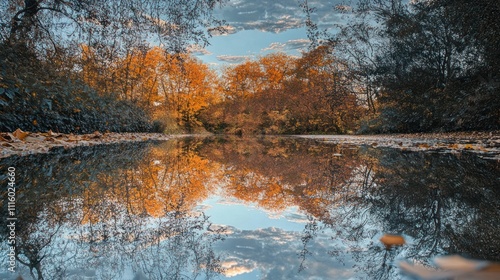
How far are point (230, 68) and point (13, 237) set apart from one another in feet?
98.9

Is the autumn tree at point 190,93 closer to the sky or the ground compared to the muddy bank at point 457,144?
closer to the sky

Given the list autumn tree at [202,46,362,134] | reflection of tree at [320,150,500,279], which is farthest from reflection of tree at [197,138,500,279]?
autumn tree at [202,46,362,134]

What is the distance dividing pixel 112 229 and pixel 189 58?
9925mm

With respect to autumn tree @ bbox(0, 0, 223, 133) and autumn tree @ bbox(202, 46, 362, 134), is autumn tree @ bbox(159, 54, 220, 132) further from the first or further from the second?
autumn tree @ bbox(0, 0, 223, 133)

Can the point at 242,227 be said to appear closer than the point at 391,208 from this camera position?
Yes

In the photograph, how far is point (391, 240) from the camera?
79cm

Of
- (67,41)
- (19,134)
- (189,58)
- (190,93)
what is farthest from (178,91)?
(19,134)

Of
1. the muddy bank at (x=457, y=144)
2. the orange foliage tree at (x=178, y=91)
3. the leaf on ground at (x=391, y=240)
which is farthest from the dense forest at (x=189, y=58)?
the leaf on ground at (x=391, y=240)

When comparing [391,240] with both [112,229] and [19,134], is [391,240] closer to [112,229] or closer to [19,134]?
[112,229]

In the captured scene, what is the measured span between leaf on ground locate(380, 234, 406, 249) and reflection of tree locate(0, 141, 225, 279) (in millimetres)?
429

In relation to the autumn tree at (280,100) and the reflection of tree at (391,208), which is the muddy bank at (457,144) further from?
the autumn tree at (280,100)

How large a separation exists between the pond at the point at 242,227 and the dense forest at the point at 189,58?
11.6 ft

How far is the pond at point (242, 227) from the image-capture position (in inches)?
25.8

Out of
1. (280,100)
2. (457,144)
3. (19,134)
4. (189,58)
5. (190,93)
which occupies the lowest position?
(457,144)
